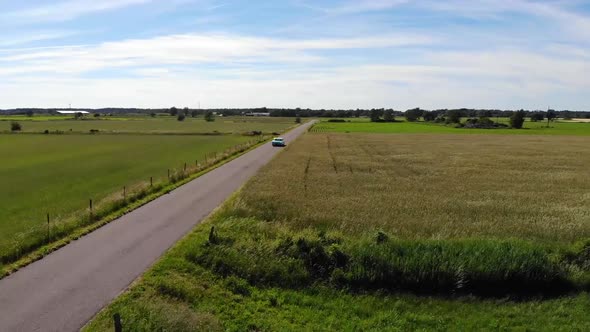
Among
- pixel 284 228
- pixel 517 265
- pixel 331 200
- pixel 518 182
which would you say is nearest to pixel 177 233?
Result: pixel 284 228

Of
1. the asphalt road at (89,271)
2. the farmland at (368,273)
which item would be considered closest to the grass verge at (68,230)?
the asphalt road at (89,271)

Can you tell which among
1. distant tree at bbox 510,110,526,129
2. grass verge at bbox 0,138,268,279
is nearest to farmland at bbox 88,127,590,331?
grass verge at bbox 0,138,268,279

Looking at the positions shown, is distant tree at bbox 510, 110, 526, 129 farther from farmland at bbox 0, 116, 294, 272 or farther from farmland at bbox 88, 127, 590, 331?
farmland at bbox 88, 127, 590, 331

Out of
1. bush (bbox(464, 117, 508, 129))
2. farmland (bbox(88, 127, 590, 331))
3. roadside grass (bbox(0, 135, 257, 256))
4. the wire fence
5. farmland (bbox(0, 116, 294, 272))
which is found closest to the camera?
farmland (bbox(88, 127, 590, 331))

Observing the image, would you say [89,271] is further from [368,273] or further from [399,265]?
[399,265]

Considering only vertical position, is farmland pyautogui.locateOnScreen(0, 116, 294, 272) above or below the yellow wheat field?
below

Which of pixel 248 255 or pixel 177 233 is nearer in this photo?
pixel 248 255

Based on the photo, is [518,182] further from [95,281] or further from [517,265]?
[95,281]
